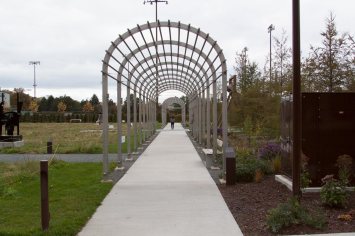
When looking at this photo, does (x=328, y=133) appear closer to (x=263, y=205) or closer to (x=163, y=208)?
(x=263, y=205)

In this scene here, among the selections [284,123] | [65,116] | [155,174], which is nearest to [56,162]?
[155,174]

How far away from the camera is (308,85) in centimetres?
1716

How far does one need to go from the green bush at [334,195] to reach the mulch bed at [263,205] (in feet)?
0.32

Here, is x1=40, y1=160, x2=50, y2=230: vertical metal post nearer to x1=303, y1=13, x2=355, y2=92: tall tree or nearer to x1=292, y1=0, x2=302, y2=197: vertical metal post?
x1=292, y1=0, x2=302, y2=197: vertical metal post

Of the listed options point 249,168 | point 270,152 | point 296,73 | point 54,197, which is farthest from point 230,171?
point 54,197

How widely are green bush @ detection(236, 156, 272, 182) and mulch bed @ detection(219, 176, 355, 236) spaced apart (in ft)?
0.84

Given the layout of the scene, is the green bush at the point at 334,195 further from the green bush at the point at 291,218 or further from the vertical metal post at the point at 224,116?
the vertical metal post at the point at 224,116

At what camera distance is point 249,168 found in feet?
34.3

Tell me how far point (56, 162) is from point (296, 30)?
9084 millimetres

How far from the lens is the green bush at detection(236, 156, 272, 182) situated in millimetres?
10328

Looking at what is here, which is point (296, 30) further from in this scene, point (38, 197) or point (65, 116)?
point (65, 116)

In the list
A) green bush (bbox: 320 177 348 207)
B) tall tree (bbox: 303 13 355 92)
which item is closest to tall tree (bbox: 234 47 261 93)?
tall tree (bbox: 303 13 355 92)

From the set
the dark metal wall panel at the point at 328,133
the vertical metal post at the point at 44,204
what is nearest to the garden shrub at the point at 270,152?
the dark metal wall panel at the point at 328,133

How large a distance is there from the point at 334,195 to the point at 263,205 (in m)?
1.14
